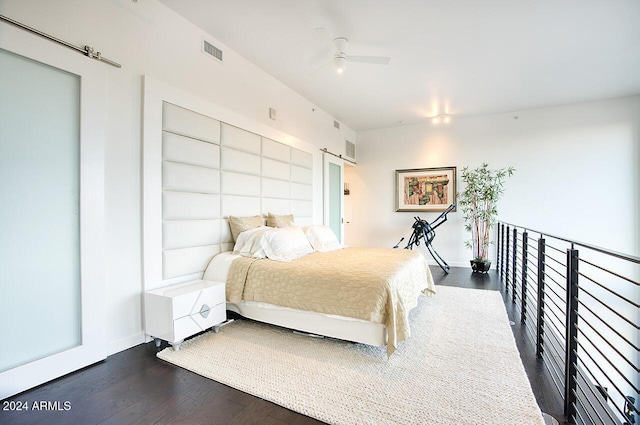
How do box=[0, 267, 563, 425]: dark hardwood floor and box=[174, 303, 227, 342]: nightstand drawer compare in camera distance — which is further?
box=[174, 303, 227, 342]: nightstand drawer

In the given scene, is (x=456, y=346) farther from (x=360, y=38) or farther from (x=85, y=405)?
(x=360, y=38)

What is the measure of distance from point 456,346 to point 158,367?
2.24m

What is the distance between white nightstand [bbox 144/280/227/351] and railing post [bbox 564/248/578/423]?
2.43 m

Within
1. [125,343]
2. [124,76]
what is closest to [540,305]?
[125,343]

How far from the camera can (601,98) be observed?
4812 millimetres

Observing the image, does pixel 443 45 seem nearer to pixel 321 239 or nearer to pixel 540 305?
pixel 321 239

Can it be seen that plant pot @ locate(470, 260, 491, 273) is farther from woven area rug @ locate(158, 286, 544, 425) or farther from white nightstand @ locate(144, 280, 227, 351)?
white nightstand @ locate(144, 280, 227, 351)

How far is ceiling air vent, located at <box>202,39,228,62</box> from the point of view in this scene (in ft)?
10.0

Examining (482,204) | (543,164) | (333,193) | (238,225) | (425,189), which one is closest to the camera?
(238,225)

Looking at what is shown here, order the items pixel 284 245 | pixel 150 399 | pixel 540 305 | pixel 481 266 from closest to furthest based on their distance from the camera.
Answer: pixel 150 399 → pixel 540 305 → pixel 284 245 → pixel 481 266

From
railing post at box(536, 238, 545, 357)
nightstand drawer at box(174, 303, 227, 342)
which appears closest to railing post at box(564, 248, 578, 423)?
railing post at box(536, 238, 545, 357)

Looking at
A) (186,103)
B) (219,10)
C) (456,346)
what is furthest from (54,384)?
(219,10)

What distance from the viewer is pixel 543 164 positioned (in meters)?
5.23

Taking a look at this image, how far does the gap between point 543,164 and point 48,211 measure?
659 cm
